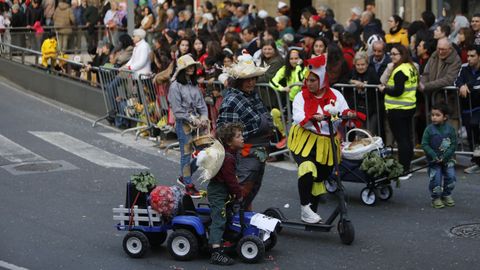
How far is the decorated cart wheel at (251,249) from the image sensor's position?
891 centimetres

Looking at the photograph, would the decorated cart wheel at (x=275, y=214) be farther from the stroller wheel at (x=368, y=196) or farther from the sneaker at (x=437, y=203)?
the sneaker at (x=437, y=203)

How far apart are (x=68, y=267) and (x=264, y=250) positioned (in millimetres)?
1738

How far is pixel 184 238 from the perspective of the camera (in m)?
9.03

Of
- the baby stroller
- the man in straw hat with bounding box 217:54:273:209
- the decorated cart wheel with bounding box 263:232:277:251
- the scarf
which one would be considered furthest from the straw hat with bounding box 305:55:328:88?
the decorated cart wheel with bounding box 263:232:277:251

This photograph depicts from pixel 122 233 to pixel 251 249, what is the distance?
66.9 inches

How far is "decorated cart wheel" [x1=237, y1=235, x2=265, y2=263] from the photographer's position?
8.91 meters

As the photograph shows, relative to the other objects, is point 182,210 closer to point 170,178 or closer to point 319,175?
point 319,175

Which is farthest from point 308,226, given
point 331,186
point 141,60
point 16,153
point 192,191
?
point 141,60

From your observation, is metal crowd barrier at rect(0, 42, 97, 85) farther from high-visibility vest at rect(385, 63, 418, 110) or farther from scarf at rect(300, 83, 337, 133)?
scarf at rect(300, 83, 337, 133)

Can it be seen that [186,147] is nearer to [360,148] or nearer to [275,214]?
[360,148]

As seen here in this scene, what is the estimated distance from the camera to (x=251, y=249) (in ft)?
29.4

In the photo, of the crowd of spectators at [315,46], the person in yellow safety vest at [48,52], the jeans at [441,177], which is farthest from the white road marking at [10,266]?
the person in yellow safety vest at [48,52]

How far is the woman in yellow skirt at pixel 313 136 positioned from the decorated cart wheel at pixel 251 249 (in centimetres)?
122

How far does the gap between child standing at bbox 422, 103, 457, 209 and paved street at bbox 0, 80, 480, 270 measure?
0.71 feet
